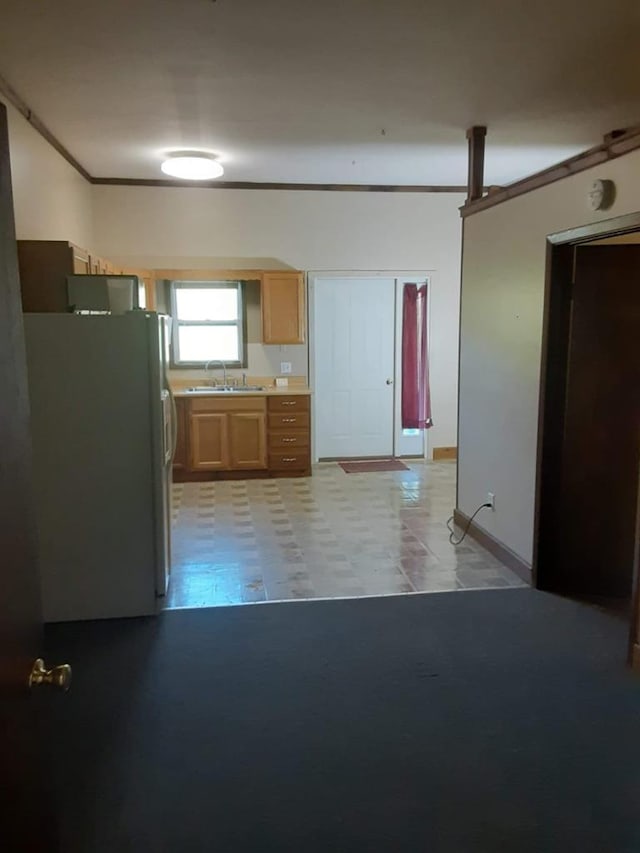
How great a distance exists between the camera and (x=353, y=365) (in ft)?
23.7

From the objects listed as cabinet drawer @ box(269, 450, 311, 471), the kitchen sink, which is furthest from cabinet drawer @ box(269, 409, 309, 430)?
the kitchen sink

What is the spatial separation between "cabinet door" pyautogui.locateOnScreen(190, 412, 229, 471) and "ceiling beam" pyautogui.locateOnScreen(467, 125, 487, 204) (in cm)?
317

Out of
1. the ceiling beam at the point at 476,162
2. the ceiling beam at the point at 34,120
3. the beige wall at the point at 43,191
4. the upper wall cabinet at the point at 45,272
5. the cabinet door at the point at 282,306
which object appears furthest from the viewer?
the cabinet door at the point at 282,306

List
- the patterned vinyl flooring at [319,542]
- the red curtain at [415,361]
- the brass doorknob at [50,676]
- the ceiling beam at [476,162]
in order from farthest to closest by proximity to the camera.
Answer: the red curtain at [415,361], the ceiling beam at [476,162], the patterned vinyl flooring at [319,542], the brass doorknob at [50,676]

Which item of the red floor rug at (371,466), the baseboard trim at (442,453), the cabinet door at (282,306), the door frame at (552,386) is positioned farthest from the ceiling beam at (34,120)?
the baseboard trim at (442,453)

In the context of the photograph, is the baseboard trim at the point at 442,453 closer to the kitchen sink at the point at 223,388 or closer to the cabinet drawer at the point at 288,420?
the cabinet drawer at the point at 288,420

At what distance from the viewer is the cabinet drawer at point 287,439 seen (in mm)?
6625

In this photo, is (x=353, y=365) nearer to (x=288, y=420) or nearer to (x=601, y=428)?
(x=288, y=420)

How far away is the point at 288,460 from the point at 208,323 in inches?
67.0

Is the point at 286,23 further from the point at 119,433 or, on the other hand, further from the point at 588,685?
the point at 588,685

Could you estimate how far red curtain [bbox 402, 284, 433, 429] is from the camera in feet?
23.6

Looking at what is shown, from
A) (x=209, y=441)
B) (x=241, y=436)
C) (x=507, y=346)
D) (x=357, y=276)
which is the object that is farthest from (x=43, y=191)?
(x=507, y=346)

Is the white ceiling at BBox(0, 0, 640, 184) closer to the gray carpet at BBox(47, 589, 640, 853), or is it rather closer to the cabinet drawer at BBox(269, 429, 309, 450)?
the cabinet drawer at BBox(269, 429, 309, 450)

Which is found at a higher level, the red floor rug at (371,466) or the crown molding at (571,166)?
the crown molding at (571,166)
